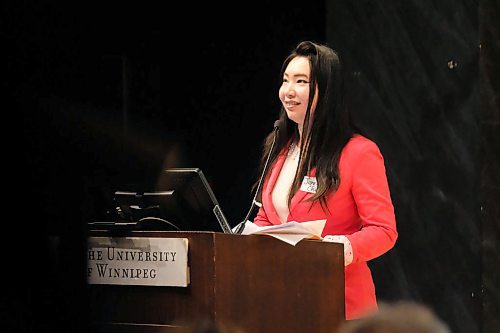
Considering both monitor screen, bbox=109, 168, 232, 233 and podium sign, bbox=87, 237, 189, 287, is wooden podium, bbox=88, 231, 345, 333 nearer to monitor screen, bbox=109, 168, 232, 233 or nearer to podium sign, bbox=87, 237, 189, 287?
podium sign, bbox=87, 237, 189, 287

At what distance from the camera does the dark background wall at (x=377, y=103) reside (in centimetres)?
367

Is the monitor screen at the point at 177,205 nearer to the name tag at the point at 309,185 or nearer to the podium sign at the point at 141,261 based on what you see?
the podium sign at the point at 141,261

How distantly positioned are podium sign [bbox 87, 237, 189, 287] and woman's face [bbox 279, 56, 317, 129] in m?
0.75

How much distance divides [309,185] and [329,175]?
0.07 metres

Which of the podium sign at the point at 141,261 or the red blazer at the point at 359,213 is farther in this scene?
the red blazer at the point at 359,213

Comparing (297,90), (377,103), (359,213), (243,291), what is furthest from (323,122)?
(377,103)

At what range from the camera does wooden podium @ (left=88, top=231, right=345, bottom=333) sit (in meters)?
1.99

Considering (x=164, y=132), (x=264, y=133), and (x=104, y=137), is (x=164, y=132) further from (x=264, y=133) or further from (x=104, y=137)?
(x=104, y=137)

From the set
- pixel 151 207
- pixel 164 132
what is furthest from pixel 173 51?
pixel 151 207

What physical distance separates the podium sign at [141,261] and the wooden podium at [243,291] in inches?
0.6

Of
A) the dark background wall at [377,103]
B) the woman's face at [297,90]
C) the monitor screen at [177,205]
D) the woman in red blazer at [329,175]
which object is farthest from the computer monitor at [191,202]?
the dark background wall at [377,103]

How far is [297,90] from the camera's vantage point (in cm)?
259

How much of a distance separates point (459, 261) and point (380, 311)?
2902 millimetres

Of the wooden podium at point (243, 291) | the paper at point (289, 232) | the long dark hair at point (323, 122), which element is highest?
the long dark hair at point (323, 122)
